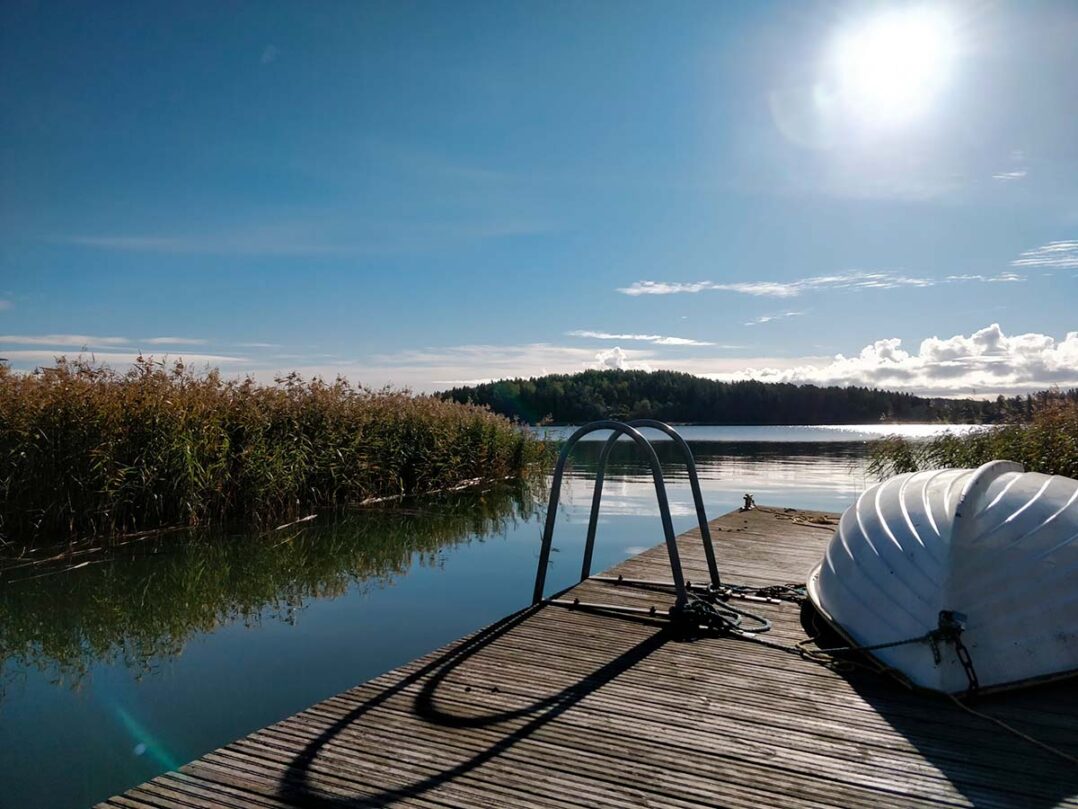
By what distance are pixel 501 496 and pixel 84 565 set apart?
8.22m

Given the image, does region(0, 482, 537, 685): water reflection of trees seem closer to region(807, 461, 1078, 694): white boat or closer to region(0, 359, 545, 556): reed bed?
region(0, 359, 545, 556): reed bed

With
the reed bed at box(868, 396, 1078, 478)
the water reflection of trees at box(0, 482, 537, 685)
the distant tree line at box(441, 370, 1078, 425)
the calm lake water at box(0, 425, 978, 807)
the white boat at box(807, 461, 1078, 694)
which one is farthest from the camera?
the distant tree line at box(441, 370, 1078, 425)

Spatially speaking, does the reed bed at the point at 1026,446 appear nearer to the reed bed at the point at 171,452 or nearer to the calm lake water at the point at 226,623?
the calm lake water at the point at 226,623

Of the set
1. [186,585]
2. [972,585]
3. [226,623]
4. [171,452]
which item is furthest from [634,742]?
[171,452]

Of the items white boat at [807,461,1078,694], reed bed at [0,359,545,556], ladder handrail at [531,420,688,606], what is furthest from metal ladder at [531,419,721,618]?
reed bed at [0,359,545,556]

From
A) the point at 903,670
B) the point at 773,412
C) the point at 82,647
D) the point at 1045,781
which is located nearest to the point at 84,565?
the point at 82,647

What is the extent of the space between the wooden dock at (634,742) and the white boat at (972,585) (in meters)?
0.18

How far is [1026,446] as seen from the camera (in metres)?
10.4

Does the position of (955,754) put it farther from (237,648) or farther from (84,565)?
(84,565)

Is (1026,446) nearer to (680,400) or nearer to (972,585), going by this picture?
(972,585)

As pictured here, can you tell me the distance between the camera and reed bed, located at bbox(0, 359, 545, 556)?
915 centimetres

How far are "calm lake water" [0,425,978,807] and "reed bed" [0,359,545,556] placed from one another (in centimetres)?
82

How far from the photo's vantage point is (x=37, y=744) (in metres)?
4.04

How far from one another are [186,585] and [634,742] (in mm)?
6118
